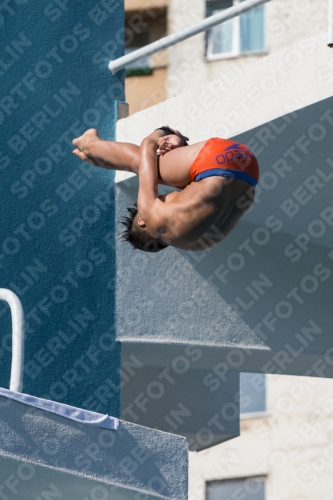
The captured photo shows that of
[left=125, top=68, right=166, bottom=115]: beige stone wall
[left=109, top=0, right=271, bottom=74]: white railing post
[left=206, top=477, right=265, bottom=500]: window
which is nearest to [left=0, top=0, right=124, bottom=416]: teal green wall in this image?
[left=109, top=0, right=271, bottom=74]: white railing post

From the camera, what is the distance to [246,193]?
6566 mm

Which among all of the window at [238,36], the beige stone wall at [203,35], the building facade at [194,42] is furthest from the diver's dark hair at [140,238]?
the window at [238,36]

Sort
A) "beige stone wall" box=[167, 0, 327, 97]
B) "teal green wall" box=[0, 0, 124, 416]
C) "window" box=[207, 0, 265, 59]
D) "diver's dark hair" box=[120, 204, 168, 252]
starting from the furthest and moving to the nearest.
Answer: "window" box=[207, 0, 265, 59] → "beige stone wall" box=[167, 0, 327, 97] → "teal green wall" box=[0, 0, 124, 416] → "diver's dark hair" box=[120, 204, 168, 252]

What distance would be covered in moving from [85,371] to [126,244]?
3.98 ft

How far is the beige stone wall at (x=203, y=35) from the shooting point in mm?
22594

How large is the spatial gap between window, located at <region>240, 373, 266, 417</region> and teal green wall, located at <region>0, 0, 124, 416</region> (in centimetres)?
1241

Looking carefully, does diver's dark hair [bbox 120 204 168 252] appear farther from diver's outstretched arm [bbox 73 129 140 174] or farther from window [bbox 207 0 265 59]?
window [bbox 207 0 265 59]

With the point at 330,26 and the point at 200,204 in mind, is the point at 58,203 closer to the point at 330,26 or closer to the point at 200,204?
the point at 200,204

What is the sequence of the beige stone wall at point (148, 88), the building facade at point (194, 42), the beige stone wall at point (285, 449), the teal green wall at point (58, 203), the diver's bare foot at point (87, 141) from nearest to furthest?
the diver's bare foot at point (87, 141), the teal green wall at point (58, 203), the beige stone wall at point (285, 449), the building facade at point (194, 42), the beige stone wall at point (148, 88)

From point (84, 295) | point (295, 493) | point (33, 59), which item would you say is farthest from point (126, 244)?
point (295, 493)

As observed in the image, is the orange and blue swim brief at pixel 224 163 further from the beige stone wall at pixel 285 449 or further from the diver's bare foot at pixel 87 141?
the beige stone wall at pixel 285 449

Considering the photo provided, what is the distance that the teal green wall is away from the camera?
838 cm

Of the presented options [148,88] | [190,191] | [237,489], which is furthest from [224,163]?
[148,88]

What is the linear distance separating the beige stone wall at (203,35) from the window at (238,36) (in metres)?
0.21
